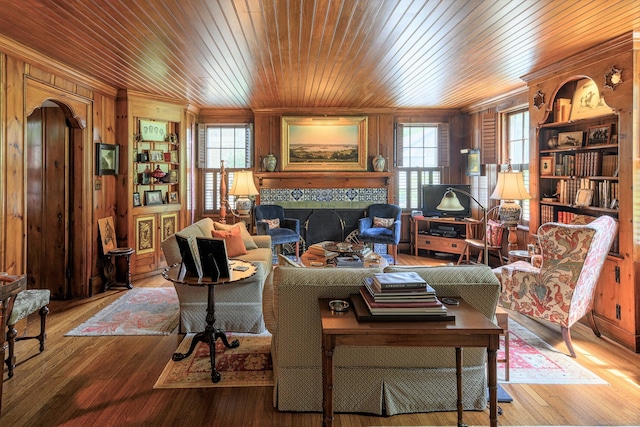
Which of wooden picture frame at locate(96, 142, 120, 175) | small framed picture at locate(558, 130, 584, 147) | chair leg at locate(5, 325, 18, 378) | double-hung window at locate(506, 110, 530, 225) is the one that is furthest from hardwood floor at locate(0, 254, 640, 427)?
double-hung window at locate(506, 110, 530, 225)

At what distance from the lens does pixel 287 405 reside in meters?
2.28

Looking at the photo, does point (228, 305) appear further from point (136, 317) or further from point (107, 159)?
point (107, 159)

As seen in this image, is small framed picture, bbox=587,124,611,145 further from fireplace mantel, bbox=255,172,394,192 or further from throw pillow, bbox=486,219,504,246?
fireplace mantel, bbox=255,172,394,192

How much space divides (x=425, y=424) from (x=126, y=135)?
202 inches

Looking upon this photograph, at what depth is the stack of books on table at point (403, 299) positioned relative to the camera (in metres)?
1.80

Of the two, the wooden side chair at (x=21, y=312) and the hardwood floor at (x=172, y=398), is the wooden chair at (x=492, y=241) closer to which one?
the hardwood floor at (x=172, y=398)

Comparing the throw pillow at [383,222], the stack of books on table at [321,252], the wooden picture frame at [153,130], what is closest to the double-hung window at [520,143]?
the throw pillow at [383,222]

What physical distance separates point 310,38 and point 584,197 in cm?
315

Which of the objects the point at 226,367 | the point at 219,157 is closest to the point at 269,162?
the point at 219,157

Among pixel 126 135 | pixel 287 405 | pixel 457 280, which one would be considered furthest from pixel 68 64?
pixel 457 280

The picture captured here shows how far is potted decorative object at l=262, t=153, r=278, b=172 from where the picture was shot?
6.80 meters

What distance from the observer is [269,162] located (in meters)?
6.79

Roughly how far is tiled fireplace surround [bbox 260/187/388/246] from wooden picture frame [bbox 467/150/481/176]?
1495mm

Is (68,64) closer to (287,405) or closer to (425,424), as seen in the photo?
(287,405)
